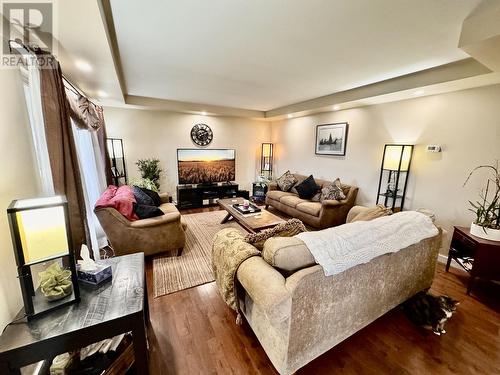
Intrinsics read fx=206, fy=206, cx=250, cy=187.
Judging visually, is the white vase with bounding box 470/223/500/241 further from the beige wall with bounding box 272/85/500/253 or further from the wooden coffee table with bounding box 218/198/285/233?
the wooden coffee table with bounding box 218/198/285/233

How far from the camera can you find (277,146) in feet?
20.2

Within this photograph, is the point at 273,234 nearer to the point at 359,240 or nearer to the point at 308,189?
the point at 359,240

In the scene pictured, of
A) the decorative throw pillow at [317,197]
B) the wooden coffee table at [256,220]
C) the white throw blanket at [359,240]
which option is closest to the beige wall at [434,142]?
the decorative throw pillow at [317,197]

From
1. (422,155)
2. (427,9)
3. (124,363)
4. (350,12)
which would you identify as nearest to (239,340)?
(124,363)

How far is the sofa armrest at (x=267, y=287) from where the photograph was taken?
1121 millimetres

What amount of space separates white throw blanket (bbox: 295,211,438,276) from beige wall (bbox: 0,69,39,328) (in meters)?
1.72

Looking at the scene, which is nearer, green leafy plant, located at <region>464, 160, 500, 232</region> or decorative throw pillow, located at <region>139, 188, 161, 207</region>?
green leafy plant, located at <region>464, 160, 500, 232</region>

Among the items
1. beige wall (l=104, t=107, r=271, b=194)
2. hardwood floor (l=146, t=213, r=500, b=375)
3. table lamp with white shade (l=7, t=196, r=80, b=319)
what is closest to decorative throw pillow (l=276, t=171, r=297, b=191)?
beige wall (l=104, t=107, r=271, b=194)

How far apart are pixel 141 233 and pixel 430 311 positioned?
3064 mm

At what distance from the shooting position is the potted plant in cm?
219

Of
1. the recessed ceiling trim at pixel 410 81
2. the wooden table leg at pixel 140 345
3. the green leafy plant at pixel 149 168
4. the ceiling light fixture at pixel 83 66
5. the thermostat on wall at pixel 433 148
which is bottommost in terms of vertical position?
the wooden table leg at pixel 140 345

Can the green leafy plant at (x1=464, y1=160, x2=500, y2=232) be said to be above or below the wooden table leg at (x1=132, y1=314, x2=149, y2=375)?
above

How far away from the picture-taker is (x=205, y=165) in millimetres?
5391

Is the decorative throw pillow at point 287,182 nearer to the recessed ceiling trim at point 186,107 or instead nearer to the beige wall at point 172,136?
the beige wall at point 172,136
